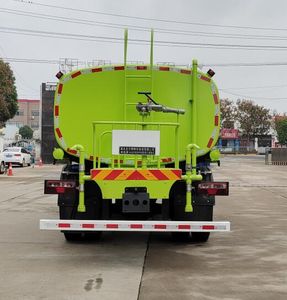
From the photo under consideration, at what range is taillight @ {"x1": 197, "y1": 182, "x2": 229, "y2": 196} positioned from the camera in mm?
7895

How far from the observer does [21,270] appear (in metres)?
6.78

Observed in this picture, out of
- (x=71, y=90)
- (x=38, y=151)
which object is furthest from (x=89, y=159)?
(x=38, y=151)

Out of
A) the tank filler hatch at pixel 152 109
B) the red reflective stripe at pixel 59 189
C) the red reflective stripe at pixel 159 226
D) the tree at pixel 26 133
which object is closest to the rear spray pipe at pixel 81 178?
the red reflective stripe at pixel 59 189

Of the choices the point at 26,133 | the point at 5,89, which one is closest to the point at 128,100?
the point at 5,89

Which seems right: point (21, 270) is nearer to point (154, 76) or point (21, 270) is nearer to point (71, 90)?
point (71, 90)

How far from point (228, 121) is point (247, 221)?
79.7 m

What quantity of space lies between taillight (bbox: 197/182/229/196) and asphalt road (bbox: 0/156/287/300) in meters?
0.93

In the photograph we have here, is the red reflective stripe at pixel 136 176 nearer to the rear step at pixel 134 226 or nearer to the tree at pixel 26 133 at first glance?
the rear step at pixel 134 226

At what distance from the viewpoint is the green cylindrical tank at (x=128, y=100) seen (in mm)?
8031

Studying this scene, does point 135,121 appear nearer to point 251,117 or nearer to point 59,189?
point 59,189

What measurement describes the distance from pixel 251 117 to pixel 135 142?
84544 millimetres

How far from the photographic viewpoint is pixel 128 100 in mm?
8039


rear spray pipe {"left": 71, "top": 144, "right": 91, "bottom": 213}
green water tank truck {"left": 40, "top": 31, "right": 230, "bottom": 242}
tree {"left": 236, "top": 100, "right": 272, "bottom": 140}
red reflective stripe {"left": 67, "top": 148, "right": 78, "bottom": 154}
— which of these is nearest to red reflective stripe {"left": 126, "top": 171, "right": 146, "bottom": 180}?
green water tank truck {"left": 40, "top": 31, "right": 230, "bottom": 242}

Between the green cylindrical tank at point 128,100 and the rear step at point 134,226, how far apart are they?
127 centimetres
